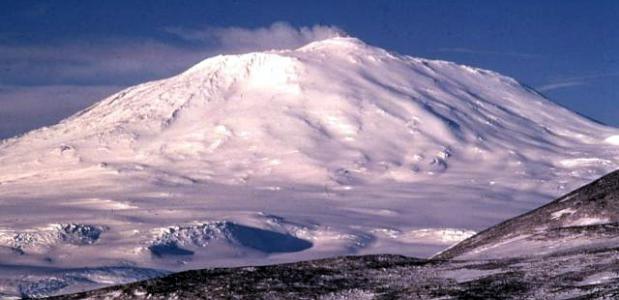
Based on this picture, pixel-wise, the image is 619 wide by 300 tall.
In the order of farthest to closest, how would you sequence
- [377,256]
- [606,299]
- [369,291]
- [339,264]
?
[377,256] → [339,264] → [369,291] → [606,299]

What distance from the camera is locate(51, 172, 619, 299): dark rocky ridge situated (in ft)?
101

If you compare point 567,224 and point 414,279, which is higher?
point 567,224

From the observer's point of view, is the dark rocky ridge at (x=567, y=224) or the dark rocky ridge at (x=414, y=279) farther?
the dark rocky ridge at (x=567, y=224)

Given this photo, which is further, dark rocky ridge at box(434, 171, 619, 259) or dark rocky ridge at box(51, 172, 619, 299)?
dark rocky ridge at box(434, 171, 619, 259)

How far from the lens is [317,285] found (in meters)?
33.7

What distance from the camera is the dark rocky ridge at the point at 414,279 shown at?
3073cm

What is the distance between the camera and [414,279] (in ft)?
113

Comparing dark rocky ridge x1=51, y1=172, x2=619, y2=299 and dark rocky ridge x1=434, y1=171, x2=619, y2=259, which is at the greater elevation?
dark rocky ridge x1=434, y1=171, x2=619, y2=259

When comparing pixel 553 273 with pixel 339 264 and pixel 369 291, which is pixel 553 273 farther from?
pixel 339 264

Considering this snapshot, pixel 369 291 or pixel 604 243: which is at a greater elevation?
pixel 604 243

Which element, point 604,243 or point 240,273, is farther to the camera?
point 604,243

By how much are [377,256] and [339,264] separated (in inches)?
114

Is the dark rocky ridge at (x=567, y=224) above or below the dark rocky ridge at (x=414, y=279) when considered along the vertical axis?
above

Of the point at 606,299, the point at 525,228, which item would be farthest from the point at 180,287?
the point at 525,228
